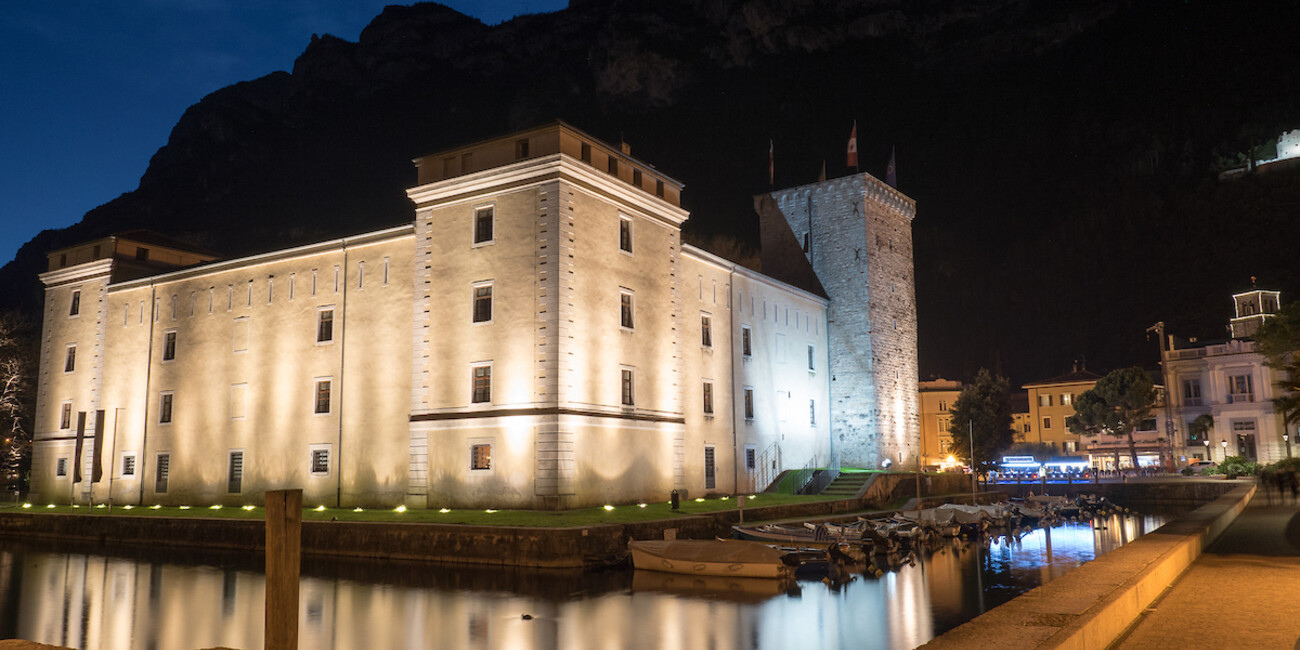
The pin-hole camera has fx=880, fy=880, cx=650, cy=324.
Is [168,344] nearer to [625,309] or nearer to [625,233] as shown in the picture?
[625,309]

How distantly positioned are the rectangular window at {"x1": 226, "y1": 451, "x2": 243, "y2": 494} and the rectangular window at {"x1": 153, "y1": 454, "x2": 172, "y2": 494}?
413cm

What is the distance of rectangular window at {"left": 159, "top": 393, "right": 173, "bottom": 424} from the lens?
1556 inches

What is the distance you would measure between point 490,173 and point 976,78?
352 feet

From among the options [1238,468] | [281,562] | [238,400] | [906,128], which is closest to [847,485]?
[238,400]

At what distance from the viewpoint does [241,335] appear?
124 ft

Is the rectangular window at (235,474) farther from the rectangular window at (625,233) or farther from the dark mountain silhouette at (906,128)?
the dark mountain silhouette at (906,128)

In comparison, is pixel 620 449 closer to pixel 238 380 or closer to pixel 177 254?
pixel 238 380

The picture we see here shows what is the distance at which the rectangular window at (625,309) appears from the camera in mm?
31859

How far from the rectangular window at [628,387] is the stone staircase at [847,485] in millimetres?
12501

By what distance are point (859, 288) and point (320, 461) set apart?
29956 mm

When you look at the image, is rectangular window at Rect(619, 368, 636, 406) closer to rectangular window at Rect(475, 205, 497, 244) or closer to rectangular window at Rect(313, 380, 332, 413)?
rectangular window at Rect(475, 205, 497, 244)

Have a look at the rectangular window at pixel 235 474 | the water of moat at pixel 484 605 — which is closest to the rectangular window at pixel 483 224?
the water of moat at pixel 484 605

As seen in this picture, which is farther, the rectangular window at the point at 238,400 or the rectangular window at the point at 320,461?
the rectangular window at the point at 238,400

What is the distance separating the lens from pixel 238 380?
37.3 metres
